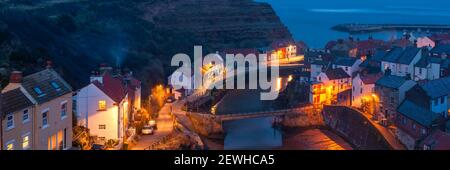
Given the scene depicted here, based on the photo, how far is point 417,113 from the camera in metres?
14.2

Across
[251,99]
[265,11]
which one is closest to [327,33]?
[265,11]

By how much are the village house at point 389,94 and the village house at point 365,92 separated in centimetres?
37


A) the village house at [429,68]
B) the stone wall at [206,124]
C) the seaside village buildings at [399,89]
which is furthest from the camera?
the village house at [429,68]

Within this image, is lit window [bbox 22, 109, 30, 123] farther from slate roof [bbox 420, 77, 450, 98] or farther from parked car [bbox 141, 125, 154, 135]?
slate roof [bbox 420, 77, 450, 98]

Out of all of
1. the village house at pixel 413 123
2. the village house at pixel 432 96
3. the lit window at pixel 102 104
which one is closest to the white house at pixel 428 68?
the village house at pixel 432 96

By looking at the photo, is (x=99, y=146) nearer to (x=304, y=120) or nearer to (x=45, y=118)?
(x=45, y=118)

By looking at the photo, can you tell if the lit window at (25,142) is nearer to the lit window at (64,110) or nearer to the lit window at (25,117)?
the lit window at (25,117)

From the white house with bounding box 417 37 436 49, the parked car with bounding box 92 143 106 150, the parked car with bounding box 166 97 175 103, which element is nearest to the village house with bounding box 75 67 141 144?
the parked car with bounding box 92 143 106 150

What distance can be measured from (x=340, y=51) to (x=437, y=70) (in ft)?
28.6

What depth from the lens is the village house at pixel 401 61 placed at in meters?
19.2

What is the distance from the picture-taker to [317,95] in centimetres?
1853

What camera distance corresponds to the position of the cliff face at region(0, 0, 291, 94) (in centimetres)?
1537
